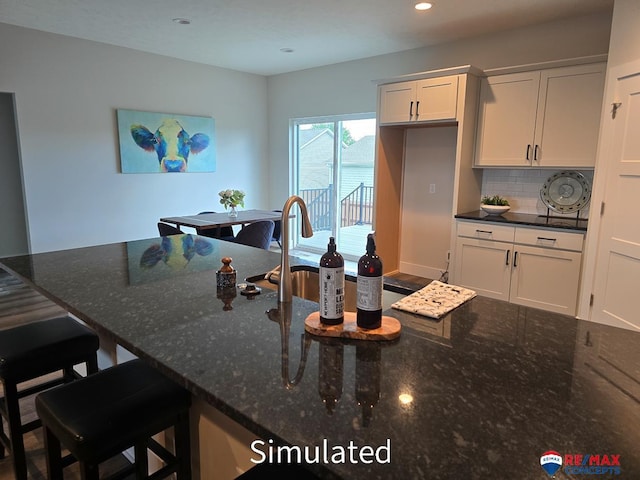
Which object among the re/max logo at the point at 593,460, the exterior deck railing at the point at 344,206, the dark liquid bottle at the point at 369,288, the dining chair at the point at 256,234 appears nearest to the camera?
the re/max logo at the point at 593,460

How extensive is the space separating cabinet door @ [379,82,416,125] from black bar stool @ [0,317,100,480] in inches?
140

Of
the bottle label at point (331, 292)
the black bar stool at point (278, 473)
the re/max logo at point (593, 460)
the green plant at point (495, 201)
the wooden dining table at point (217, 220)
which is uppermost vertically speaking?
the green plant at point (495, 201)

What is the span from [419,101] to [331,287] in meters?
3.55

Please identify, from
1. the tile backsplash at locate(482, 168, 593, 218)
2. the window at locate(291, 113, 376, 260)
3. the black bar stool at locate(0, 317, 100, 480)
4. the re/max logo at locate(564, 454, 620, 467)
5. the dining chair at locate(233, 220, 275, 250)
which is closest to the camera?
the re/max logo at locate(564, 454, 620, 467)

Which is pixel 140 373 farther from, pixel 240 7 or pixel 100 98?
pixel 100 98

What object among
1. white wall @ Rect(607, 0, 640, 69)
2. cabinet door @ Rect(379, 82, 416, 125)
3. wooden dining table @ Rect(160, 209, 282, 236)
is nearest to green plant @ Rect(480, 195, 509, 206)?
cabinet door @ Rect(379, 82, 416, 125)

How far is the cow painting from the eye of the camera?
5.58m

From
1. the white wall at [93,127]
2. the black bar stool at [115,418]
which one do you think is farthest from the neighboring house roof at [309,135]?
the black bar stool at [115,418]

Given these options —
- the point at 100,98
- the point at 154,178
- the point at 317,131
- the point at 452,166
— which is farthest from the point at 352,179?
the point at 100,98

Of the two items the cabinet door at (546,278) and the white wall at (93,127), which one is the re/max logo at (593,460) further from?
the white wall at (93,127)

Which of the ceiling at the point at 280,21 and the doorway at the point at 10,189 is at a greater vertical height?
the ceiling at the point at 280,21

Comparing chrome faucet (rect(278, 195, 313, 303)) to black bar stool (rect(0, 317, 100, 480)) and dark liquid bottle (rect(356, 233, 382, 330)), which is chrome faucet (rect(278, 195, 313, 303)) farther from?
black bar stool (rect(0, 317, 100, 480))

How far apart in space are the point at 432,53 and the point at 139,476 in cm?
494

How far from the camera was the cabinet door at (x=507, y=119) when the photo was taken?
394cm
